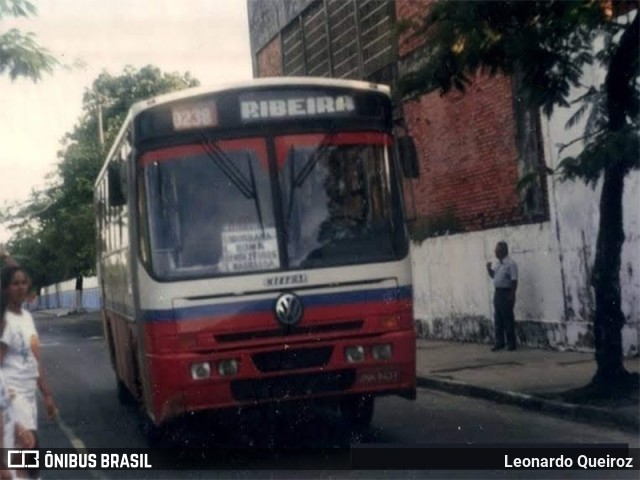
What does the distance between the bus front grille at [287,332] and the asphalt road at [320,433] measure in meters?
1.07

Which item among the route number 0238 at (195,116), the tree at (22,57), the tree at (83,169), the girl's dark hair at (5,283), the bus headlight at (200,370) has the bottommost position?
the bus headlight at (200,370)

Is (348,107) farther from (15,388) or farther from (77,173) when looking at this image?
(77,173)

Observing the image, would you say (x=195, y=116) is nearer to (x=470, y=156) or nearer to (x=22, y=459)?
(x=22, y=459)

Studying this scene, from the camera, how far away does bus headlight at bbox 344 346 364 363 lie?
11.7 meters

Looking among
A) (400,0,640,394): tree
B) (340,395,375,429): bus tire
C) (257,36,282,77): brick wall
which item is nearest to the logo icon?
(340,395,375,429): bus tire

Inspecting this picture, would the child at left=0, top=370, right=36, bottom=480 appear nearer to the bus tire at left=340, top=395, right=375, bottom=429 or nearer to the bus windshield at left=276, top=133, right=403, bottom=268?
the bus windshield at left=276, top=133, right=403, bottom=268

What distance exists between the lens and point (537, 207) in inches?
843

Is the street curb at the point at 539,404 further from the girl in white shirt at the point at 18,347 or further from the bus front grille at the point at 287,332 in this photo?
the girl in white shirt at the point at 18,347

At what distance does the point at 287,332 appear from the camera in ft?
37.9

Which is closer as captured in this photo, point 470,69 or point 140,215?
point 140,215

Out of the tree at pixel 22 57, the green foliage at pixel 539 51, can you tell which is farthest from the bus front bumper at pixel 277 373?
the tree at pixel 22 57

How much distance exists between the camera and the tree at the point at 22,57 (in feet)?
61.9

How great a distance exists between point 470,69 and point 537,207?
775 centimetres

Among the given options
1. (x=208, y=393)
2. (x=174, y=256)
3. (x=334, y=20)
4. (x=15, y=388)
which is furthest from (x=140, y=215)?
(x=334, y=20)
